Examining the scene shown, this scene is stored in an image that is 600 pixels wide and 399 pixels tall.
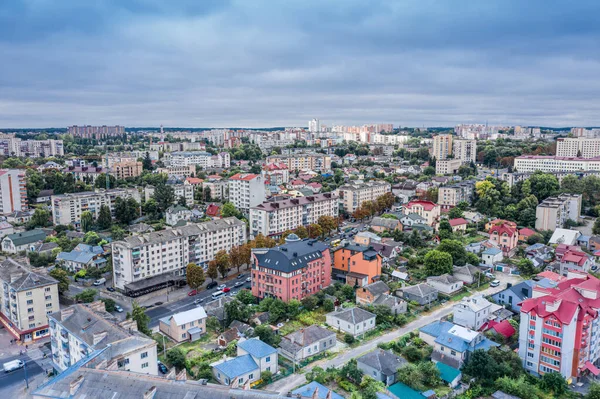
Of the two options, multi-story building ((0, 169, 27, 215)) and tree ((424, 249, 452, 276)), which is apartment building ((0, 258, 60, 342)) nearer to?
tree ((424, 249, 452, 276))

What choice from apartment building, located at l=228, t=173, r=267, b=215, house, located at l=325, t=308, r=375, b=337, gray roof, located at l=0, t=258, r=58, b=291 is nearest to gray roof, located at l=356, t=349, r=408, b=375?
house, located at l=325, t=308, r=375, b=337

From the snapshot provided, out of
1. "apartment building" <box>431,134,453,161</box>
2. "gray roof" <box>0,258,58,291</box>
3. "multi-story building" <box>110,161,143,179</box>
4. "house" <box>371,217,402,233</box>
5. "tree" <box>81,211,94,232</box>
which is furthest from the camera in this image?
"apartment building" <box>431,134,453,161</box>

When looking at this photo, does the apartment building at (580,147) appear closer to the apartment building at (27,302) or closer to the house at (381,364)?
the house at (381,364)

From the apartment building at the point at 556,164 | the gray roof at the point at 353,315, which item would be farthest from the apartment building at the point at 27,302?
the apartment building at the point at 556,164

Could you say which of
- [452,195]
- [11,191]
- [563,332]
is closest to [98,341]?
[563,332]

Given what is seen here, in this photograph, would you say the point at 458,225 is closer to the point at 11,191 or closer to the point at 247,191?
the point at 247,191

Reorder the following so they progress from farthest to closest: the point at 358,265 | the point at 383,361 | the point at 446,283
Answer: the point at 358,265, the point at 446,283, the point at 383,361
